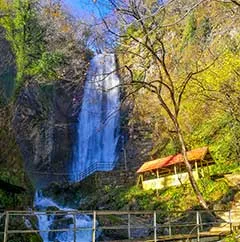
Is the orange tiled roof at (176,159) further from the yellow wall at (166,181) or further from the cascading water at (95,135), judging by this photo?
the cascading water at (95,135)

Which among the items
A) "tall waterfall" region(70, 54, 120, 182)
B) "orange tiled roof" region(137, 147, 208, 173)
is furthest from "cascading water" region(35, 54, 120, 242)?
"orange tiled roof" region(137, 147, 208, 173)

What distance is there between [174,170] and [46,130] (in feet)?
49.3

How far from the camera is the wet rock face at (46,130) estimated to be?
32.9 metres

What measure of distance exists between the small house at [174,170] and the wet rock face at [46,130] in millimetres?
10640

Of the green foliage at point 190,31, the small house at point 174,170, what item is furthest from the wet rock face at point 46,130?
the small house at point 174,170

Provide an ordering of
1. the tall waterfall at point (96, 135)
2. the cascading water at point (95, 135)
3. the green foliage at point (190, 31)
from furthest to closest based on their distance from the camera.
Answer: the tall waterfall at point (96, 135), the cascading water at point (95, 135), the green foliage at point (190, 31)

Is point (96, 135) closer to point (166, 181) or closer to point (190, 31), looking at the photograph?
point (190, 31)

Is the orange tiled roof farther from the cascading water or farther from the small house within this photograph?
the cascading water

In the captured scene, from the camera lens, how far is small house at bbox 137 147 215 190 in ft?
72.8

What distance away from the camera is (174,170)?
24219 millimetres

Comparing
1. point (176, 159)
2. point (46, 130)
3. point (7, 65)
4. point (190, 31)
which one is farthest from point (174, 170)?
point (46, 130)

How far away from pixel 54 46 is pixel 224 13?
2229 cm

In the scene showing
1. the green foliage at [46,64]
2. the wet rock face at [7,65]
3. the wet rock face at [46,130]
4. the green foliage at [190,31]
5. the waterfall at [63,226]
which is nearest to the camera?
the waterfall at [63,226]

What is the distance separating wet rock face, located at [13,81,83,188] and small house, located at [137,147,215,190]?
419 inches
